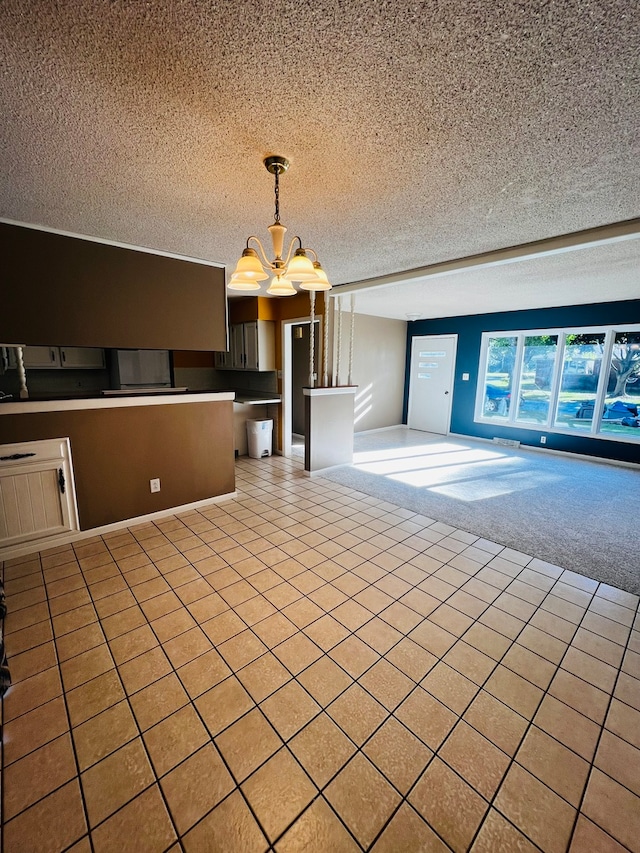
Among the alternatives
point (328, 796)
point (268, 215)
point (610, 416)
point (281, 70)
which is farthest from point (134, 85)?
point (610, 416)

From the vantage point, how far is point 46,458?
2.77 m

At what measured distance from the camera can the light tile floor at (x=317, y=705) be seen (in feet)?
3.89

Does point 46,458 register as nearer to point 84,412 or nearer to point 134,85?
point 84,412

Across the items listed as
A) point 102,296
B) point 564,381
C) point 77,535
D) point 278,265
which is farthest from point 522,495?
point 102,296

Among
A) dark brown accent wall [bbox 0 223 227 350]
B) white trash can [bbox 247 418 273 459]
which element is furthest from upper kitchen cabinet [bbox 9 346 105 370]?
white trash can [bbox 247 418 273 459]

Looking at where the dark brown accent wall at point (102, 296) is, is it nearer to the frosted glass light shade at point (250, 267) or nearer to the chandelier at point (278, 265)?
the chandelier at point (278, 265)

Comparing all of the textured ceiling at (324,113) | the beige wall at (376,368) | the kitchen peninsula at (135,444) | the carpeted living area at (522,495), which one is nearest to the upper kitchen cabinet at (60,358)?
the kitchen peninsula at (135,444)

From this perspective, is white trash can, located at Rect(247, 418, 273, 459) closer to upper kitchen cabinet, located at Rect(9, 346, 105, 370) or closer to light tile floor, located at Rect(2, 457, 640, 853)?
upper kitchen cabinet, located at Rect(9, 346, 105, 370)

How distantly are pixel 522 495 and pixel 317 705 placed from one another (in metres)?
3.48

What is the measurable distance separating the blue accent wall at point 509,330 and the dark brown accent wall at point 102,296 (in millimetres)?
5036

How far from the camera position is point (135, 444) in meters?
3.22

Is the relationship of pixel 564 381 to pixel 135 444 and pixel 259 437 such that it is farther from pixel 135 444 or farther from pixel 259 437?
pixel 135 444

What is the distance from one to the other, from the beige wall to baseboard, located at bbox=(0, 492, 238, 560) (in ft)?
12.4

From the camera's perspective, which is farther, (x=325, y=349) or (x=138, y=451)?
(x=325, y=349)
